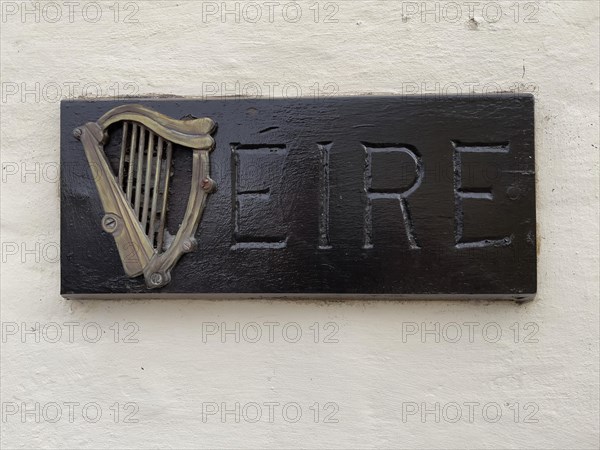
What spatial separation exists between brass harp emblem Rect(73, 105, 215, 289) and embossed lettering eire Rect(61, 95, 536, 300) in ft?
0.09

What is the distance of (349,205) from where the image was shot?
1.74 m

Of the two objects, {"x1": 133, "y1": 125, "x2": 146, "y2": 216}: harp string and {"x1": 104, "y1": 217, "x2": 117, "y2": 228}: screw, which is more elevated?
{"x1": 133, "y1": 125, "x2": 146, "y2": 216}: harp string

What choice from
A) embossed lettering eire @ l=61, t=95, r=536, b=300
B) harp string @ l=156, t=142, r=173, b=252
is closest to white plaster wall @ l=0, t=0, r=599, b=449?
embossed lettering eire @ l=61, t=95, r=536, b=300

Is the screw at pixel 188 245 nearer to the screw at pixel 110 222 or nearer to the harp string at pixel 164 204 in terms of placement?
the harp string at pixel 164 204

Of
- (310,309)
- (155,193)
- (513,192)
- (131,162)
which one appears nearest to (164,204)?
(155,193)

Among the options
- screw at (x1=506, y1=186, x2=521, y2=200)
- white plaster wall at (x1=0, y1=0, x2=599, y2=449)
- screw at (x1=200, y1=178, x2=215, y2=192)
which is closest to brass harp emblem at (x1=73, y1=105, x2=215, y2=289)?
screw at (x1=200, y1=178, x2=215, y2=192)

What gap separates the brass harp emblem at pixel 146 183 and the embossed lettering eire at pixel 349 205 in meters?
0.03

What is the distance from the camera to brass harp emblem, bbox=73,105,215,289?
1.73 metres

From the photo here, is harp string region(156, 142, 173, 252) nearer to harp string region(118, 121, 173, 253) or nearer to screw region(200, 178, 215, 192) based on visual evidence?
harp string region(118, 121, 173, 253)

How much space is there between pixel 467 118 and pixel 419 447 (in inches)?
36.7

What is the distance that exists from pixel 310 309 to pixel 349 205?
0.32 m

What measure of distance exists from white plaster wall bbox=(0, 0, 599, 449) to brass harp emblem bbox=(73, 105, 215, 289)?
13 centimetres

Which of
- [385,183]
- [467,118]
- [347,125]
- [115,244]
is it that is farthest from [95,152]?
[467,118]

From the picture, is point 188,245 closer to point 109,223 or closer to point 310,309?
point 109,223
